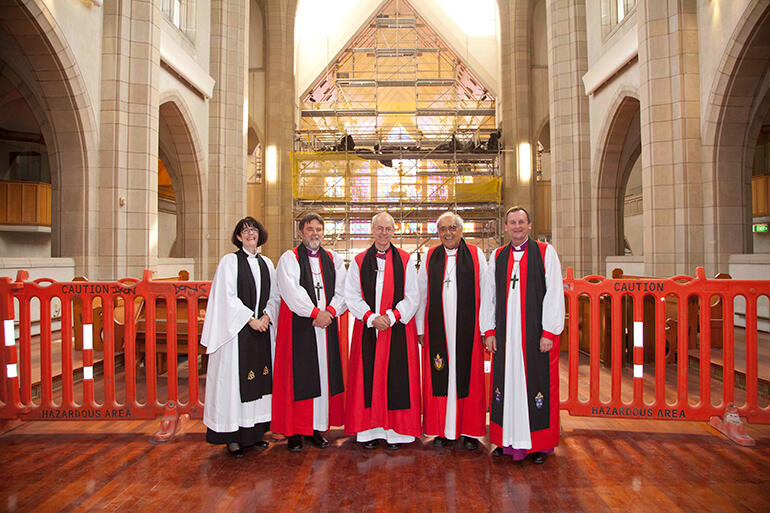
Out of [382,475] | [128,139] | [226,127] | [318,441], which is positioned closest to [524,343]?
[382,475]

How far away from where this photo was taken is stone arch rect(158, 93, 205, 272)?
11500 mm

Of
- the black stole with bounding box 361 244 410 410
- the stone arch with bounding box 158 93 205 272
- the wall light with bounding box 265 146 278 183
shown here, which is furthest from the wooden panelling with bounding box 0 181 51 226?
the black stole with bounding box 361 244 410 410

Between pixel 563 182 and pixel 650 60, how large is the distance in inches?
163

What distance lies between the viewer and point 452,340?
3.51m

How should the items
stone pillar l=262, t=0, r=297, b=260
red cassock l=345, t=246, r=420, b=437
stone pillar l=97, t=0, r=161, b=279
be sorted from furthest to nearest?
stone pillar l=262, t=0, r=297, b=260 < stone pillar l=97, t=0, r=161, b=279 < red cassock l=345, t=246, r=420, b=437

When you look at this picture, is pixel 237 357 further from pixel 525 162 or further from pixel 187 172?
pixel 525 162

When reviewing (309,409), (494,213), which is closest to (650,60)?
(309,409)

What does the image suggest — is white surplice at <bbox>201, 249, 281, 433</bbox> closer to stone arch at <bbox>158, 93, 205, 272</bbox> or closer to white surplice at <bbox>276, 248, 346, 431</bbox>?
white surplice at <bbox>276, 248, 346, 431</bbox>

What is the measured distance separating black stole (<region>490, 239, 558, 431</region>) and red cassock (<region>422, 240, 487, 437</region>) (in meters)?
0.14

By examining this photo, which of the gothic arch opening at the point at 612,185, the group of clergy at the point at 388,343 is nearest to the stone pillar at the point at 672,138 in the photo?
the gothic arch opening at the point at 612,185

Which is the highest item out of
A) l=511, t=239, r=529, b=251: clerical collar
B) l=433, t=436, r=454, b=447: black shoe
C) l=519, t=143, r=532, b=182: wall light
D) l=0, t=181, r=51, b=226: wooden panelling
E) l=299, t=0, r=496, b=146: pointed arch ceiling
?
l=299, t=0, r=496, b=146: pointed arch ceiling

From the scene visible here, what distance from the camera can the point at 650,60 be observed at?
8.22 m

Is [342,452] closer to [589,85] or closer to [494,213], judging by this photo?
[589,85]

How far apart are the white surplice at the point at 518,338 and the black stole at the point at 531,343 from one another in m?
0.03
